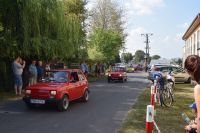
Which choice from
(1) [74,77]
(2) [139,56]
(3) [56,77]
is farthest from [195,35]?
(2) [139,56]

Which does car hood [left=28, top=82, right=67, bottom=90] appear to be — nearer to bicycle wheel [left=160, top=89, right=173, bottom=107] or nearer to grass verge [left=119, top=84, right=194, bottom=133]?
grass verge [left=119, top=84, right=194, bottom=133]

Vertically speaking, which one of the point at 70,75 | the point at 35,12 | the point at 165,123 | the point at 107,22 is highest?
the point at 107,22

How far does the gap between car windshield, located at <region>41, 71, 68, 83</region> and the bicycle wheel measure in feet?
13.6

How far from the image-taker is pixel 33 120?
11.5 metres

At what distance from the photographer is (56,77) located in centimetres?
1465

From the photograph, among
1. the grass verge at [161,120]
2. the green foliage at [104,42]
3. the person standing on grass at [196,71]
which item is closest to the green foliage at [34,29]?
the grass verge at [161,120]

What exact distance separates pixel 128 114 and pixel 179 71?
2107 cm

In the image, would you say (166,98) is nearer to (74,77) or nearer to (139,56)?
(74,77)

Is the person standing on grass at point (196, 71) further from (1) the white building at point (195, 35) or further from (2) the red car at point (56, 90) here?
(1) the white building at point (195, 35)

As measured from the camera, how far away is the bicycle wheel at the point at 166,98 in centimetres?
1557

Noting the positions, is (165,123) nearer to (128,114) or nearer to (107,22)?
(128,114)

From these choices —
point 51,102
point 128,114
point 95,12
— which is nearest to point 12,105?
point 51,102

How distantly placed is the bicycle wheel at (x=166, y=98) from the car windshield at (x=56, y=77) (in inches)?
163

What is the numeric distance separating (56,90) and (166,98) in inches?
198
